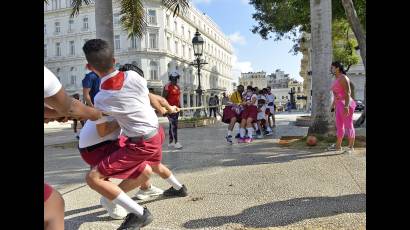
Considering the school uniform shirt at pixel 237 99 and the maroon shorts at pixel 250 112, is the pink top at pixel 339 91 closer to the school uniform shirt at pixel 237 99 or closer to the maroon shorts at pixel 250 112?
the maroon shorts at pixel 250 112

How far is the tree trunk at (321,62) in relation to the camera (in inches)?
340

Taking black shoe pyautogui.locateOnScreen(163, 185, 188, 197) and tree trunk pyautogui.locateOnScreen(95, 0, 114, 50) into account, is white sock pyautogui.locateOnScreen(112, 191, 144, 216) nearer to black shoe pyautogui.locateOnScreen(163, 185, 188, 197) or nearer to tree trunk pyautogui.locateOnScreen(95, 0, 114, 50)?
black shoe pyautogui.locateOnScreen(163, 185, 188, 197)

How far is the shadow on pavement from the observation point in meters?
3.49

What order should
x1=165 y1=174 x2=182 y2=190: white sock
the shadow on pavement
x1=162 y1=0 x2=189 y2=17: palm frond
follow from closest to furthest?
the shadow on pavement < x1=165 y1=174 x2=182 y2=190: white sock < x1=162 y1=0 x2=189 y2=17: palm frond

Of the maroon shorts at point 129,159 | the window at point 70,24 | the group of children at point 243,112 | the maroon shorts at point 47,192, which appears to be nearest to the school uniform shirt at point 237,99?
the group of children at point 243,112

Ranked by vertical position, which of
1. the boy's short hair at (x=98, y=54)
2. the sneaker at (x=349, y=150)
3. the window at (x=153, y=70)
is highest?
the window at (x=153, y=70)

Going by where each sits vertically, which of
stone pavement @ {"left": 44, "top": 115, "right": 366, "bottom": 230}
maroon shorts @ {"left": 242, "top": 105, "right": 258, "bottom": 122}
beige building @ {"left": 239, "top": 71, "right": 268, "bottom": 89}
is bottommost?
stone pavement @ {"left": 44, "top": 115, "right": 366, "bottom": 230}

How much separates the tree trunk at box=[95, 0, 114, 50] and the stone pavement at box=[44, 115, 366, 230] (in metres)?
3.70

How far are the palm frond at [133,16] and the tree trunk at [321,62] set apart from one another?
526 cm

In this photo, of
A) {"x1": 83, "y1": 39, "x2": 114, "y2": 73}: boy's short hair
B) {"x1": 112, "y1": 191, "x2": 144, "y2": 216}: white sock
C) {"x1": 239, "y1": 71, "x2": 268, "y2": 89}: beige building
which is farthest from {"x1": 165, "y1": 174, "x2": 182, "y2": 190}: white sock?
{"x1": 239, "y1": 71, "x2": 268, "y2": 89}: beige building

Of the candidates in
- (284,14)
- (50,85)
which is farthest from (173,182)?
(284,14)

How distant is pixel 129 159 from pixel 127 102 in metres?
0.49
